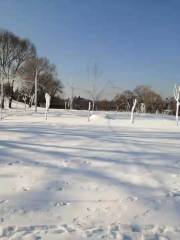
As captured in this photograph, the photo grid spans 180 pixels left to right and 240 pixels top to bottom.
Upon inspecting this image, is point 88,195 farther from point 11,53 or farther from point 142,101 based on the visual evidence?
point 142,101

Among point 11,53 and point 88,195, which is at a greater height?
point 11,53

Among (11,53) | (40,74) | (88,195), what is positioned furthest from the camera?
(40,74)

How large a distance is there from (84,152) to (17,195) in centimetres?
310

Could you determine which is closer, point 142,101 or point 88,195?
point 88,195

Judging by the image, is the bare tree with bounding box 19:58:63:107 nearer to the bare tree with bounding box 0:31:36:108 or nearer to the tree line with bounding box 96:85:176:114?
the bare tree with bounding box 0:31:36:108

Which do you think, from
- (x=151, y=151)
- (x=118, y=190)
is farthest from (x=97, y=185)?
(x=151, y=151)

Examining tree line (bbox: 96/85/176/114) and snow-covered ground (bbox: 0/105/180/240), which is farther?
tree line (bbox: 96/85/176/114)

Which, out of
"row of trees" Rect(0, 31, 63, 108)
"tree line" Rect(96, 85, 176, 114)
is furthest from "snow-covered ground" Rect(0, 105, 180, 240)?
"tree line" Rect(96, 85, 176, 114)

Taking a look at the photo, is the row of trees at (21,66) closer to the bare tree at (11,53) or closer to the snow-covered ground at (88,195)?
the bare tree at (11,53)

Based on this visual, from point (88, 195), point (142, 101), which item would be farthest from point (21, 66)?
point (88, 195)

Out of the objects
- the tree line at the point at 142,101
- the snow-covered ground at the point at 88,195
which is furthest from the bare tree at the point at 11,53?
the snow-covered ground at the point at 88,195

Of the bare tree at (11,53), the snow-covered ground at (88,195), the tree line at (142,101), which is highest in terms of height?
the bare tree at (11,53)

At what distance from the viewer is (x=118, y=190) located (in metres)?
4.91

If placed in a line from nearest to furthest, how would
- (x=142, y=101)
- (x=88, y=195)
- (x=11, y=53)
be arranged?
(x=88, y=195)
(x=11, y=53)
(x=142, y=101)
